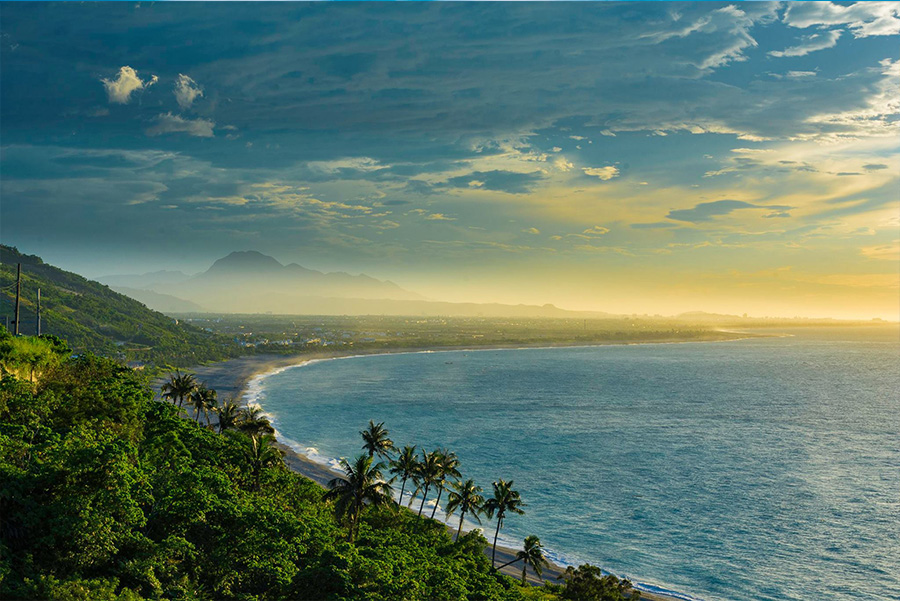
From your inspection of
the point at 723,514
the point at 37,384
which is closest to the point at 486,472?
the point at 723,514

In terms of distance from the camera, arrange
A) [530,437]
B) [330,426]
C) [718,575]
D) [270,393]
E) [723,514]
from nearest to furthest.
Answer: [718,575] < [723,514] < [530,437] < [330,426] < [270,393]

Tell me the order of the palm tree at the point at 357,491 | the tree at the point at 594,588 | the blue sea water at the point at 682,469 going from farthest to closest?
1. the blue sea water at the point at 682,469
2. the tree at the point at 594,588
3. the palm tree at the point at 357,491

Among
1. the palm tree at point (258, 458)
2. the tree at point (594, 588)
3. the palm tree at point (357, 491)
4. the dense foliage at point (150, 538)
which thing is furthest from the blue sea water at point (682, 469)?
the palm tree at point (258, 458)

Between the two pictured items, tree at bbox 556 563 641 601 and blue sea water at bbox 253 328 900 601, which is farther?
blue sea water at bbox 253 328 900 601

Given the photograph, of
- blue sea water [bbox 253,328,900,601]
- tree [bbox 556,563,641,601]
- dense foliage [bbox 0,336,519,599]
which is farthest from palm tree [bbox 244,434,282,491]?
blue sea water [bbox 253,328,900,601]

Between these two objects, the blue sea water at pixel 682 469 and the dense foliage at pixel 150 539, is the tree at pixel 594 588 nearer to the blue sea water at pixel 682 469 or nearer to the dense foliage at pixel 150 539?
the blue sea water at pixel 682 469

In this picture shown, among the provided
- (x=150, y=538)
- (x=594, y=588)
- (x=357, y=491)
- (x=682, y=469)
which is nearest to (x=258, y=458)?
(x=357, y=491)

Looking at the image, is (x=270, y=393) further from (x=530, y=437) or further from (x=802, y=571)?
(x=802, y=571)

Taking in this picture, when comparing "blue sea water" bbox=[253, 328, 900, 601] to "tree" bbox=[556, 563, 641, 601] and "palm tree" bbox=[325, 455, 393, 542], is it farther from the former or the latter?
"palm tree" bbox=[325, 455, 393, 542]
